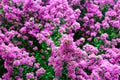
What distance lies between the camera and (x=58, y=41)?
549cm

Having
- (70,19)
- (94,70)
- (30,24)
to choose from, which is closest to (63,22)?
(70,19)

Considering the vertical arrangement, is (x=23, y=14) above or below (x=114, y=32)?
above

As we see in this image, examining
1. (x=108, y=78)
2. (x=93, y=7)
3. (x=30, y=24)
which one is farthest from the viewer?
(x=93, y=7)

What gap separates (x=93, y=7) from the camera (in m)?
6.75

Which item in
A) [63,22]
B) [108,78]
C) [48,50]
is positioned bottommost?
[108,78]

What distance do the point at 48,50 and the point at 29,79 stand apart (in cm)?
80

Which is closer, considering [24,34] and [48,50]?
Result: [48,50]

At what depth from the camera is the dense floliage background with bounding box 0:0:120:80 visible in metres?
4.70

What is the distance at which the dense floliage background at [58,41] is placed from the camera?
185 inches

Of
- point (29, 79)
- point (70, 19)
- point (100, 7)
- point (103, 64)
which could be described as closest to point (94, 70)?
point (103, 64)

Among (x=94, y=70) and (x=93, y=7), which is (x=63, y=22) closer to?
(x=93, y=7)

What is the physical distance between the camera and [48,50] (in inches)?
214

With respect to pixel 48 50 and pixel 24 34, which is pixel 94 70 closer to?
pixel 48 50

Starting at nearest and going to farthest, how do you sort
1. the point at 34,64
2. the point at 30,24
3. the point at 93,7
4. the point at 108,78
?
the point at 108,78 < the point at 34,64 < the point at 30,24 < the point at 93,7
